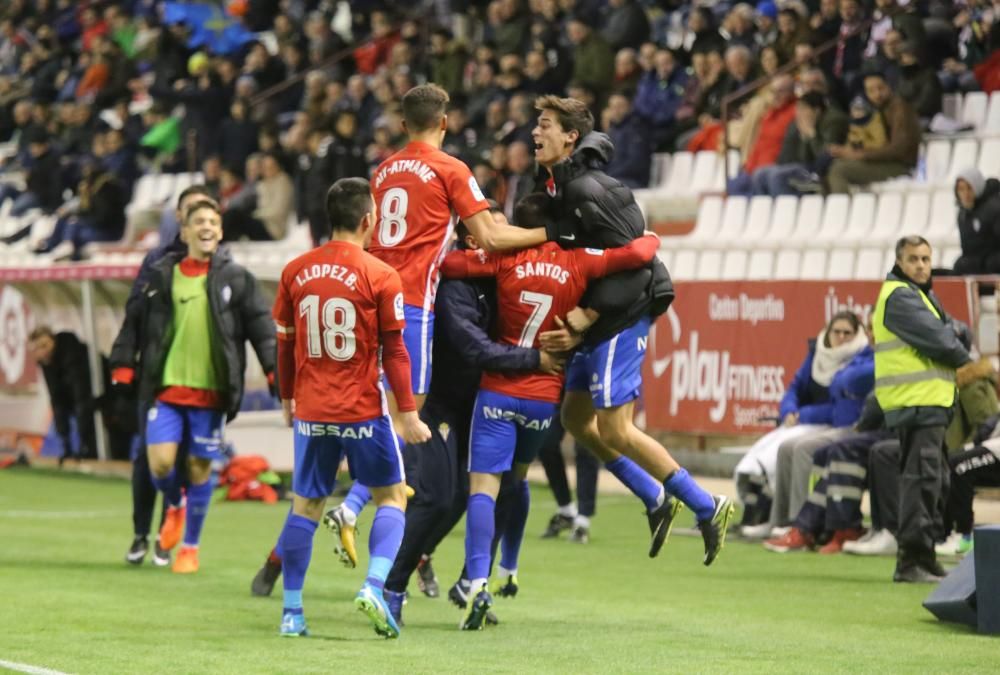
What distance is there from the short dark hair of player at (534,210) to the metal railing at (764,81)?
10563 millimetres

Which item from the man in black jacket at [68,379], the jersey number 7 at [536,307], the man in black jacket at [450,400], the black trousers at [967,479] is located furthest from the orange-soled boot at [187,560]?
the man in black jacket at [68,379]

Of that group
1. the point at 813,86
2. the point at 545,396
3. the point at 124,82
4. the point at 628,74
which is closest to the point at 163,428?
the point at 545,396

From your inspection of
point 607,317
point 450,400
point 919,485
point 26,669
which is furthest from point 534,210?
point 919,485

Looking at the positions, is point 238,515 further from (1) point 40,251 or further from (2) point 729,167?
(1) point 40,251

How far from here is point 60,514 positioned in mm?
15211

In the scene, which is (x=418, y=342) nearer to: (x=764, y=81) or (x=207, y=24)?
(x=764, y=81)

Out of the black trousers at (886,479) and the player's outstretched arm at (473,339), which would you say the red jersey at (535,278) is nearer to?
the player's outstretched arm at (473,339)

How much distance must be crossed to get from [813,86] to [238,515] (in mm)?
7174

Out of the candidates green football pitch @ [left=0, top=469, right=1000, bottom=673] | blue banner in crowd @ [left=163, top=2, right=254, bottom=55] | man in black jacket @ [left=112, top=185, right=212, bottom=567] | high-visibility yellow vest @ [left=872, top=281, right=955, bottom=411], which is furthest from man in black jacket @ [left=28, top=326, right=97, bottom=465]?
blue banner in crowd @ [left=163, top=2, right=254, bottom=55]

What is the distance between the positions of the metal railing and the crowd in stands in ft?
0.14

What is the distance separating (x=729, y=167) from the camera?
19.8 meters

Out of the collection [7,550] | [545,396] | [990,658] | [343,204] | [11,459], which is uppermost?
[343,204]

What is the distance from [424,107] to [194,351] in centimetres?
282

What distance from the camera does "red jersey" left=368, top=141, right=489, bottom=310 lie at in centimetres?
869
